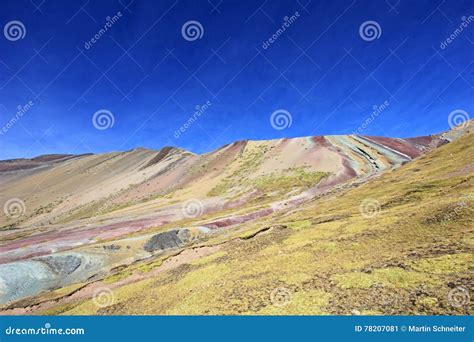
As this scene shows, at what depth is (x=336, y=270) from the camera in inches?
902

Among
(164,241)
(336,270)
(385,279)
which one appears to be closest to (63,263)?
(164,241)

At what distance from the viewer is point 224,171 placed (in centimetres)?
12194

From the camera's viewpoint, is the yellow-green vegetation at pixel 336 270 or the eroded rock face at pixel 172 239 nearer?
the yellow-green vegetation at pixel 336 270

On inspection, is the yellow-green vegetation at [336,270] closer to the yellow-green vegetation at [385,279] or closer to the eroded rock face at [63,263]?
the yellow-green vegetation at [385,279]

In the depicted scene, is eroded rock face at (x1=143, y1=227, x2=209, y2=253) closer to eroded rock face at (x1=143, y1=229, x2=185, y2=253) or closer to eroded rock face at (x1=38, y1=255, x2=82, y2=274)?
eroded rock face at (x1=143, y1=229, x2=185, y2=253)

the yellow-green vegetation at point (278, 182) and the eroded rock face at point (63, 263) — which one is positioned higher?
the yellow-green vegetation at point (278, 182)

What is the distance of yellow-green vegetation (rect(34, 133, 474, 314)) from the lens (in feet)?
60.6

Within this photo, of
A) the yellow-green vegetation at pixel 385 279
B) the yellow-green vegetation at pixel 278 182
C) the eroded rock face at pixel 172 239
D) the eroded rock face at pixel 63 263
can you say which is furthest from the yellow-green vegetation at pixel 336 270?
the yellow-green vegetation at pixel 278 182

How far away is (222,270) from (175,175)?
106212 mm

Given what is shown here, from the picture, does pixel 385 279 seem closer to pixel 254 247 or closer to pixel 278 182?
pixel 254 247

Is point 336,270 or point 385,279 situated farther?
point 336,270

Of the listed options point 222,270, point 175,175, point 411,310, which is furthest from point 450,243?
point 175,175

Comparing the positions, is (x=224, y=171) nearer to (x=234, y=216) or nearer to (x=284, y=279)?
(x=234, y=216)

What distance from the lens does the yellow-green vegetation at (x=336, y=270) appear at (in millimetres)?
18469
